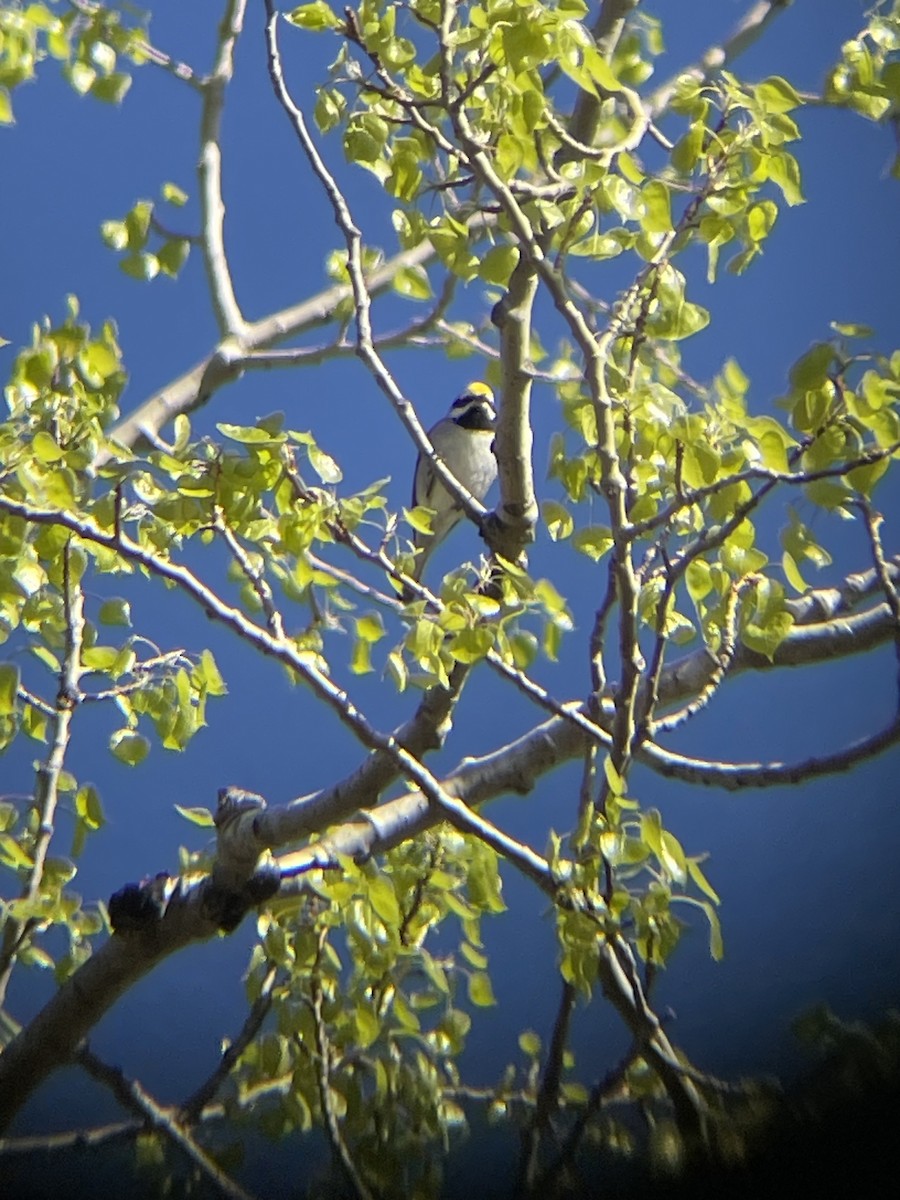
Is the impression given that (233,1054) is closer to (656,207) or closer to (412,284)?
(412,284)

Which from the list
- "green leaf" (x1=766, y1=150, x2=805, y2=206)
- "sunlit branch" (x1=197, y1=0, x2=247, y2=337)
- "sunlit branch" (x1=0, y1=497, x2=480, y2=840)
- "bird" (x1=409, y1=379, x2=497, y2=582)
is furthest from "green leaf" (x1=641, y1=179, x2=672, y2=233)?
"bird" (x1=409, y1=379, x2=497, y2=582)

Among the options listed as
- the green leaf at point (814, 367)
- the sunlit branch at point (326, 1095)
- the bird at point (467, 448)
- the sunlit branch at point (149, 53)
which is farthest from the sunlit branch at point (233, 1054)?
the bird at point (467, 448)

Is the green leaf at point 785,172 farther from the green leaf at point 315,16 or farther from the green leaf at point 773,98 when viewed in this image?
the green leaf at point 315,16

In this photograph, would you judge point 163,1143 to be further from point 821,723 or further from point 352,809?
point 821,723

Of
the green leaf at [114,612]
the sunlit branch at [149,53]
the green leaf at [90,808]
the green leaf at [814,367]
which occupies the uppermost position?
the sunlit branch at [149,53]

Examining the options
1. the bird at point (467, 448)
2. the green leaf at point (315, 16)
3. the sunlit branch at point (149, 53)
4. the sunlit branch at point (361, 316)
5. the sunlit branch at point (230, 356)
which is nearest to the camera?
the green leaf at point (315, 16)

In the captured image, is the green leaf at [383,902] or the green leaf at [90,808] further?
the green leaf at [90,808]

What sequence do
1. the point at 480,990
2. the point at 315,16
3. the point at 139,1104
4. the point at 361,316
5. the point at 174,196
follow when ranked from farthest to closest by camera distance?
the point at 174,196
the point at 139,1104
the point at 480,990
the point at 361,316
the point at 315,16

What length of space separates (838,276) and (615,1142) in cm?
172

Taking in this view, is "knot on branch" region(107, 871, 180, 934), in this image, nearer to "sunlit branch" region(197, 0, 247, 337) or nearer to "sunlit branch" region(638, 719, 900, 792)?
"sunlit branch" region(638, 719, 900, 792)

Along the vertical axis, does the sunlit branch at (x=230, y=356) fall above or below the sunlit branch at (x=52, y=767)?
above

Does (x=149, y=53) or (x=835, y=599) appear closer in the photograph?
(x=835, y=599)

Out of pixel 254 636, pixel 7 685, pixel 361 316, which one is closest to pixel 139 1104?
pixel 7 685

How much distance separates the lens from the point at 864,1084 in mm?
Result: 1103
